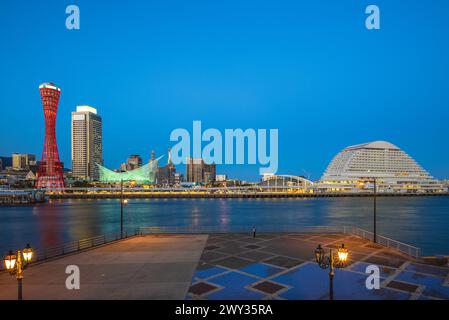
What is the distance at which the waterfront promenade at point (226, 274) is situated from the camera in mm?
11805

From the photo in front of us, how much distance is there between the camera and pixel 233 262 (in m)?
16.2

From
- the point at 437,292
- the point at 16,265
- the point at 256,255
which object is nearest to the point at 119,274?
the point at 16,265

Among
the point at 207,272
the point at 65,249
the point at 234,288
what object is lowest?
the point at 65,249

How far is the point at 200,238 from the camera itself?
23.6m

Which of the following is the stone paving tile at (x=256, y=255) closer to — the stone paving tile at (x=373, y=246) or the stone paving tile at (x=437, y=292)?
the stone paving tile at (x=373, y=246)

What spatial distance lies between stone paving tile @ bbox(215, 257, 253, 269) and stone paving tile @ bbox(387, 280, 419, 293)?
6917mm

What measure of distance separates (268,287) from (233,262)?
4.03 metres

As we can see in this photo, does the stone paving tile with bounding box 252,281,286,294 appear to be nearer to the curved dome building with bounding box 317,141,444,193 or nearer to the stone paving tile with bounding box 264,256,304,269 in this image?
the stone paving tile with bounding box 264,256,304,269

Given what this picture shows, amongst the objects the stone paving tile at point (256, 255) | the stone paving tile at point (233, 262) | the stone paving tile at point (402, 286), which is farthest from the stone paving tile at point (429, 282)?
the stone paving tile at point (233, 262)

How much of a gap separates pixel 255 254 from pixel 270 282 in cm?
494

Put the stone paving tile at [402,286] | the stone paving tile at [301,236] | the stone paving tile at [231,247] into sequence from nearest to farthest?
the stone paving tile at [402,286], the stone paving tile at [231,247], the stone paving tile at [301,236]

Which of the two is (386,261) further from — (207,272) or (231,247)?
(207,272)
